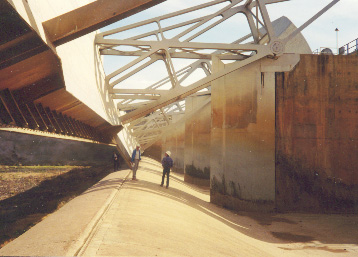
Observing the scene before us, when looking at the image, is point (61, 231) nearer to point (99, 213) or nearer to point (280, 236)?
point (99, 213)

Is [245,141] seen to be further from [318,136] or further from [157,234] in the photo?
[157,234]

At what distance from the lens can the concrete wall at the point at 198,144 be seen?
94.0 ft

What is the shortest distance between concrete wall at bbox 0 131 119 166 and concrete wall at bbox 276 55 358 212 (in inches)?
1333

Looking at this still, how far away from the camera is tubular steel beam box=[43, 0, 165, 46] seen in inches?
260

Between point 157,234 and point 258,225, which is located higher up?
point 157,234

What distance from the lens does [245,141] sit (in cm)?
1681

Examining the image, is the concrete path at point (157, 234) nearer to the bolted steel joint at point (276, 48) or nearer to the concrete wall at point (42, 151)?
the bolted steel joint at point (276, 48)

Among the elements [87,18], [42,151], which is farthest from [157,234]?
[42,151]

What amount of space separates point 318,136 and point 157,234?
467 inches

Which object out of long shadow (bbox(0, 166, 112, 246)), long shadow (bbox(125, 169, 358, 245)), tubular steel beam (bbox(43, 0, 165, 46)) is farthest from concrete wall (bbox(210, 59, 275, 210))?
tubular steel beam (bbox(43, 0, 165, 46))

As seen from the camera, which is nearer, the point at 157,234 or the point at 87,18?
the point at 87,18

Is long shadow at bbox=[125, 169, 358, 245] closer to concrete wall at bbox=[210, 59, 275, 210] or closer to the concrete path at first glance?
the concrete path

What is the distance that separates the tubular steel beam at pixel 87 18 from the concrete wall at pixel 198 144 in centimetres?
2176

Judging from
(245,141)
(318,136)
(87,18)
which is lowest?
(245,141)
